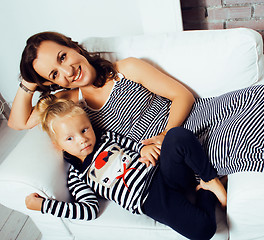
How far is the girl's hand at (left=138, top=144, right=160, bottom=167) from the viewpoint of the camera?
3.42ft

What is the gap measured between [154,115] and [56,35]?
56cm

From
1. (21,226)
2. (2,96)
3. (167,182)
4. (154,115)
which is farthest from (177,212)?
(2,96)

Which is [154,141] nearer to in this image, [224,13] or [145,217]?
[145,217]

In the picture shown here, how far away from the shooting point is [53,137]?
1.12 metres

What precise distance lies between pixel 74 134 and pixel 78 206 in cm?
28

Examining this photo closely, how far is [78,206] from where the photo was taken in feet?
3.27

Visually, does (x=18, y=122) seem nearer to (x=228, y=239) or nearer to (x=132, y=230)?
(x=132, y=230)

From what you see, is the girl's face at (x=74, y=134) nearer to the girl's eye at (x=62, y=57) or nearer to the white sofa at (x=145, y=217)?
the white sofa at (x=145, y=217)

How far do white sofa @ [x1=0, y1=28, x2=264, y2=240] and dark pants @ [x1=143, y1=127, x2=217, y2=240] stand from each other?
0.07 metres

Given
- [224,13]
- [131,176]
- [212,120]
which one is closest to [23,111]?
[131,176]

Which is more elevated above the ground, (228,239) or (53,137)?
(53,137)

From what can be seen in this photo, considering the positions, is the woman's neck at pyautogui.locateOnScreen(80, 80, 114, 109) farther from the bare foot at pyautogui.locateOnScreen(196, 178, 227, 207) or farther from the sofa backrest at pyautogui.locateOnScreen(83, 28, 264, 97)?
the bare foot at pyautogui.locateOnScreen(196, 178, 227, 207)

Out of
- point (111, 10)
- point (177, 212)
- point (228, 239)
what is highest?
point (111, 10)

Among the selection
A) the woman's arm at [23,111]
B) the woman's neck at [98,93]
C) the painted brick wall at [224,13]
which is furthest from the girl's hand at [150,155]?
the painted brick wall at [224,13]
